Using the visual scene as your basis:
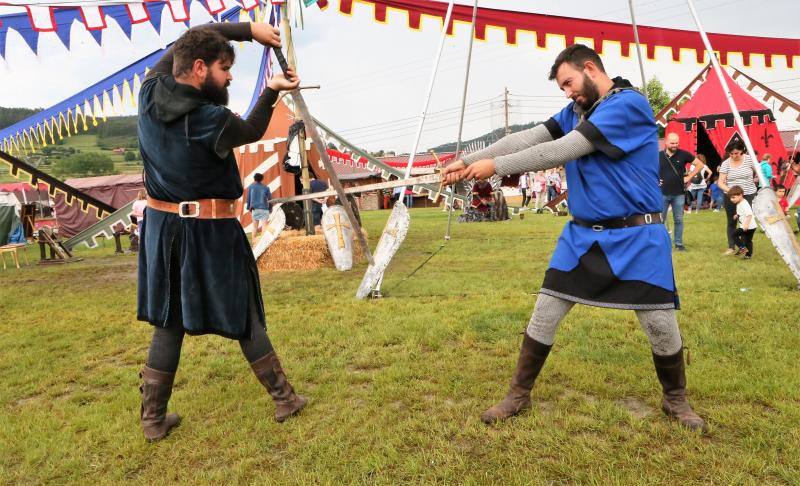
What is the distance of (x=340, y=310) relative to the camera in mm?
4684

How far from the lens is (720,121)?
14516mm

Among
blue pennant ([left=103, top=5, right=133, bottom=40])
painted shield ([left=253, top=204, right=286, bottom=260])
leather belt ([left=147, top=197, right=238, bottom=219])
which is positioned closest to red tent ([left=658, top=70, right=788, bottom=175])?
painted shield ([left=253, top=204, right=286, bottom=260])

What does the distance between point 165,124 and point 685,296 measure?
14.4 ft

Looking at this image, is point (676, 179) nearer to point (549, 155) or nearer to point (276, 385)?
point (549, 155)

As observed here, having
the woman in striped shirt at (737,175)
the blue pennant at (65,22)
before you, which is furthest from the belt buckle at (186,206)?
the woman in striped shirt at (737,175)

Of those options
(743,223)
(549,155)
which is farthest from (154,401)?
(743,223)

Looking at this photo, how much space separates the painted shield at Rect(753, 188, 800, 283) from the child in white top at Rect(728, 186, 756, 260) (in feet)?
4.32

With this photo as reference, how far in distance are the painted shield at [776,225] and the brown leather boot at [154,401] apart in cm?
476

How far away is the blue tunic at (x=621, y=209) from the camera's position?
212 centimetres

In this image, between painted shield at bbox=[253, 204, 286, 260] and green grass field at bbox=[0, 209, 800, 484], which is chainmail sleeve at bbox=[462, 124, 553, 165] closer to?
green grass field at bbox=[0, 209, 800, 484]

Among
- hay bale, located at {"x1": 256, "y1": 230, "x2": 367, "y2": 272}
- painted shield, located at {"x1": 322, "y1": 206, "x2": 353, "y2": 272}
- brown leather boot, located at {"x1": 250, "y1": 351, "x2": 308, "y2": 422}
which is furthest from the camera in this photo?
hay bale, located at {"x1": 256, "y1": 230, "x2": 367, "y2": 272}

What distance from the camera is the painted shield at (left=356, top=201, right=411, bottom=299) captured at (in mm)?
5004

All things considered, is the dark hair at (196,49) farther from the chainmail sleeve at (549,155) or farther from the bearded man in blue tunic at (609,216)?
the chainmail sleeve at (549,155)

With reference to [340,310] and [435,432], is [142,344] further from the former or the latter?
[435,432]
